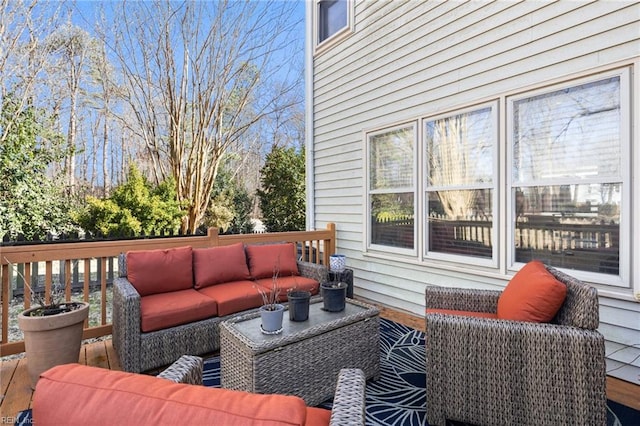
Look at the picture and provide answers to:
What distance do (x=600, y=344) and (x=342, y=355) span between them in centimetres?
151

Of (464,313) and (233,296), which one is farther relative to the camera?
(233,296)

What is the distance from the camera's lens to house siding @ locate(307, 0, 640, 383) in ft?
8.49

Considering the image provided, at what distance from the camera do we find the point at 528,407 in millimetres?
1861

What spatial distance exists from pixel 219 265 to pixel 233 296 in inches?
20.2

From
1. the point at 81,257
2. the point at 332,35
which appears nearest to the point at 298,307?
the point at 81,257

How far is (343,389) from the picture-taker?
1167 millimetres

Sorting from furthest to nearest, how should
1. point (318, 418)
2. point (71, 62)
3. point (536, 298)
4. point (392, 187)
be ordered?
point (71, 62)
point (392, 187)
point (536, 298)
point (318, 418)

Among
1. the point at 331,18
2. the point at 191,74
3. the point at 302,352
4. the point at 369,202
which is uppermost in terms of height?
the point at 331,18

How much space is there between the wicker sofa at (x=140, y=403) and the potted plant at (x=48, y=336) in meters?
2.17

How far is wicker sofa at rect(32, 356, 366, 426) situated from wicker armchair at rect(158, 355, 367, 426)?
32cm

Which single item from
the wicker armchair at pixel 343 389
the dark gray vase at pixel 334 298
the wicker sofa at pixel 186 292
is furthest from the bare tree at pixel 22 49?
the wicker armchair at pixel 343 389

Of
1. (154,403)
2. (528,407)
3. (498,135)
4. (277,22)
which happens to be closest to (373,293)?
(498,135)

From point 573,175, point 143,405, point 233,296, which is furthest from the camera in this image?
point 233,296

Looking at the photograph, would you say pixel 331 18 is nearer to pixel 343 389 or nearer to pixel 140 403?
pixel 343 389
